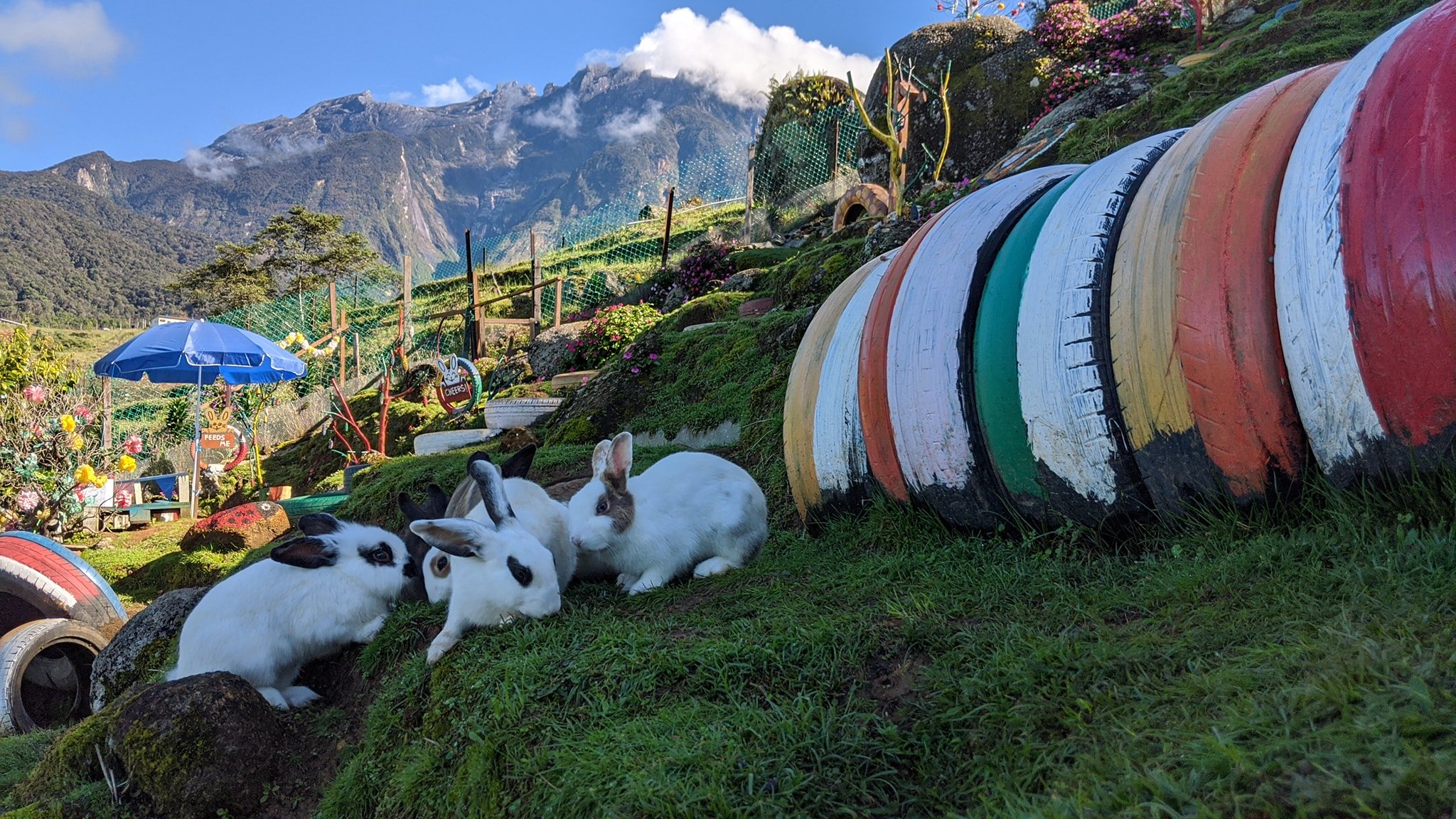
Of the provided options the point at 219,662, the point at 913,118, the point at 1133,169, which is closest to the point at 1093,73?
the point at 913,118

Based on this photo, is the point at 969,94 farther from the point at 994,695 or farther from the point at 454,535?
the point at 994,695

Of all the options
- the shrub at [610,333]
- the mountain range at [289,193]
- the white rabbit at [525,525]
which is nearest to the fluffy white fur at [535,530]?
the white rabbit at [525,525]

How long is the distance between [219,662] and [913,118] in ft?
48.0

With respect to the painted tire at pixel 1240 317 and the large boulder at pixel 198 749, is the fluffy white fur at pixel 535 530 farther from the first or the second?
the painted tire at pixel 1240 317

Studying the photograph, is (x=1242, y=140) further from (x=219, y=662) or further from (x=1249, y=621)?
(x=219, y=662)

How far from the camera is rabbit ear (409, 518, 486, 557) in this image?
259cm

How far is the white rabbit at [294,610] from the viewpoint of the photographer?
128 inches

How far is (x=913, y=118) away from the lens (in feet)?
50.3

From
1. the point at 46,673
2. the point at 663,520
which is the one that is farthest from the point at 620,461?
the point at 46,673

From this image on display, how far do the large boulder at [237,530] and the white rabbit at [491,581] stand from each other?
7.36 m

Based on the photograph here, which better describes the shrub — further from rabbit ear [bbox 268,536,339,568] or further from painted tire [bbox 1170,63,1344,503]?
painted tire [bbox 1170,63,1344,503]

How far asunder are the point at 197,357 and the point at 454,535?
36.7ft

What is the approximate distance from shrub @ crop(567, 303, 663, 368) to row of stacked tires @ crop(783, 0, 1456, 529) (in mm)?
Answer: 8694

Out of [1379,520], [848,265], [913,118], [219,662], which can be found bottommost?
[219,662]
